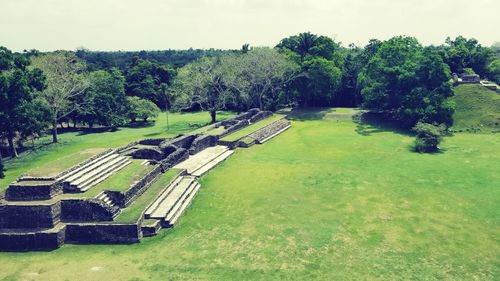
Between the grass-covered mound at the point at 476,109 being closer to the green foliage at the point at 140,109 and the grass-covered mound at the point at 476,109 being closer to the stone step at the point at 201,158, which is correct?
the stone step at the point at 201,158

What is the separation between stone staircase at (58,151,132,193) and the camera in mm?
20255

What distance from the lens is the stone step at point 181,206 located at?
19.8 metres

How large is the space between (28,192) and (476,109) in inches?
1722

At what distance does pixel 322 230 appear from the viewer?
19.1 meters

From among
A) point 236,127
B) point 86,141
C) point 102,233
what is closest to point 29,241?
point 102,233

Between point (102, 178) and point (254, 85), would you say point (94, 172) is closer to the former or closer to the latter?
point (102, 178)

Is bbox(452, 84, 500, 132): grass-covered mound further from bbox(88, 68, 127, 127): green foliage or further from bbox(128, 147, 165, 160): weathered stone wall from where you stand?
bbox(88, 68, 127, 127): green foliage

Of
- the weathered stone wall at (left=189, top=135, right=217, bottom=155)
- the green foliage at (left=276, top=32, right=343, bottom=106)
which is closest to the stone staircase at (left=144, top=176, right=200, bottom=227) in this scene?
the weathered stone wall at (left=189, top=135, right=217, bottom=155)

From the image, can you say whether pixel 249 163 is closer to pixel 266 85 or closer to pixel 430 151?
pixel 430 151

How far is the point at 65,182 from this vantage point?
2022cm

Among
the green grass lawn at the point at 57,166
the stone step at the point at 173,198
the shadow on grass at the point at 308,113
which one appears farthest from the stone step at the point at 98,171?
the shadow on grass at the point at 308,113

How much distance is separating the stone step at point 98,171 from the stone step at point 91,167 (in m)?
0.14

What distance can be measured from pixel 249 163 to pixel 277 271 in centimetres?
1549

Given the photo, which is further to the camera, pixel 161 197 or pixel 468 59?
pixel 468 59
